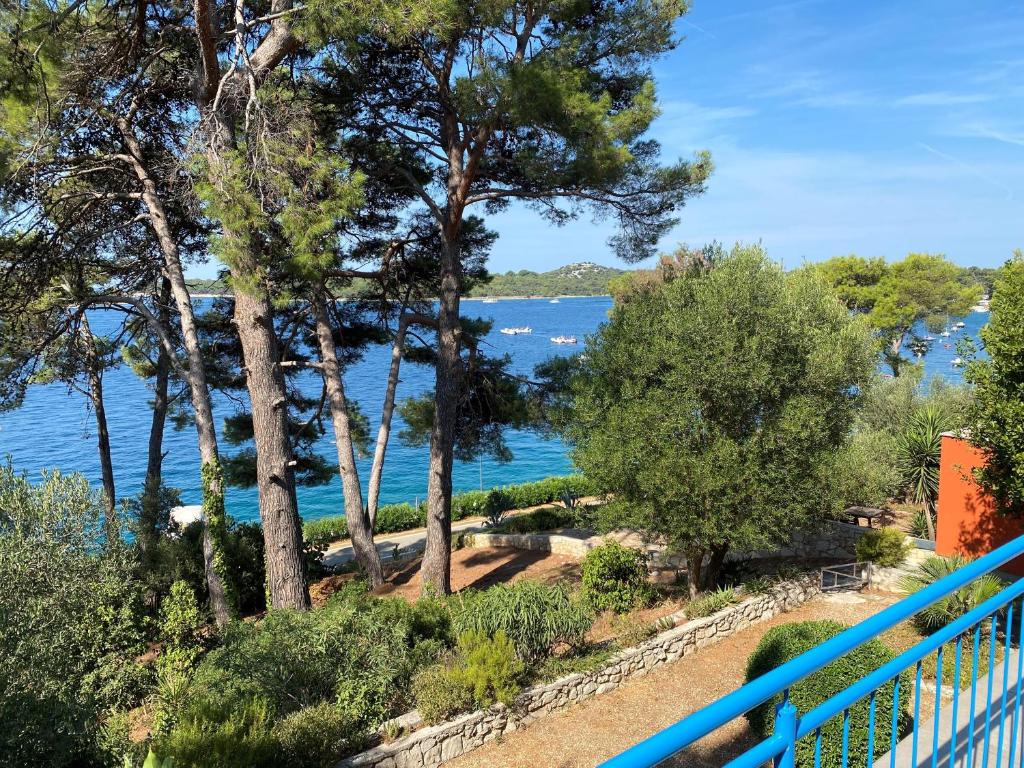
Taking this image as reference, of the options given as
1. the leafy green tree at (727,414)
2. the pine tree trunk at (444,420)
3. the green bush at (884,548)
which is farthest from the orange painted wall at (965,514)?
the pine tree trunk at (444,420)

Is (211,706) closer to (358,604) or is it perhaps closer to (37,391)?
(358,604)

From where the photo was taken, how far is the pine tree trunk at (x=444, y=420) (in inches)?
535

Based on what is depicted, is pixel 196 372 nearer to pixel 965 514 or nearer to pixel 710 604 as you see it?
pixel 710 604

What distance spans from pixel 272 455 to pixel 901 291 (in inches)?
1473

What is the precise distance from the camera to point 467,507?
2675 cm

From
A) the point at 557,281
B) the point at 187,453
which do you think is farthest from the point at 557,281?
the point at 187,453

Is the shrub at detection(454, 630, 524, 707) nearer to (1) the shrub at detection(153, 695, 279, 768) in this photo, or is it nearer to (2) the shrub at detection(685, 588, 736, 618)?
(1) the shrub at detection(153, 695, 279, 768)

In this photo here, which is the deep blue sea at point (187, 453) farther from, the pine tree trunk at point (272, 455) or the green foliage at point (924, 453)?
the pine tree trunk at point (272, 455)

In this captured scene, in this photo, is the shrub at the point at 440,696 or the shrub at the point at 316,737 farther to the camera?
the shrub at the point at 440,696

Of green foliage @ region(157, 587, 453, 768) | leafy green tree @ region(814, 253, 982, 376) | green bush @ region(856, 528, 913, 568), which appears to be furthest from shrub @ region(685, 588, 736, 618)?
leafy green tree @ region(814, 253, 982, 376)

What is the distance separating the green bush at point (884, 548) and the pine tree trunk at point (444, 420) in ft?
26.9

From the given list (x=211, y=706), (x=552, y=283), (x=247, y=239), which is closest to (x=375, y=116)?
(x=247, y=239)

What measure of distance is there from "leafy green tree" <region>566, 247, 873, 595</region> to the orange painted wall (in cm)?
233

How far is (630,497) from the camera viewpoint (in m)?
12.2
